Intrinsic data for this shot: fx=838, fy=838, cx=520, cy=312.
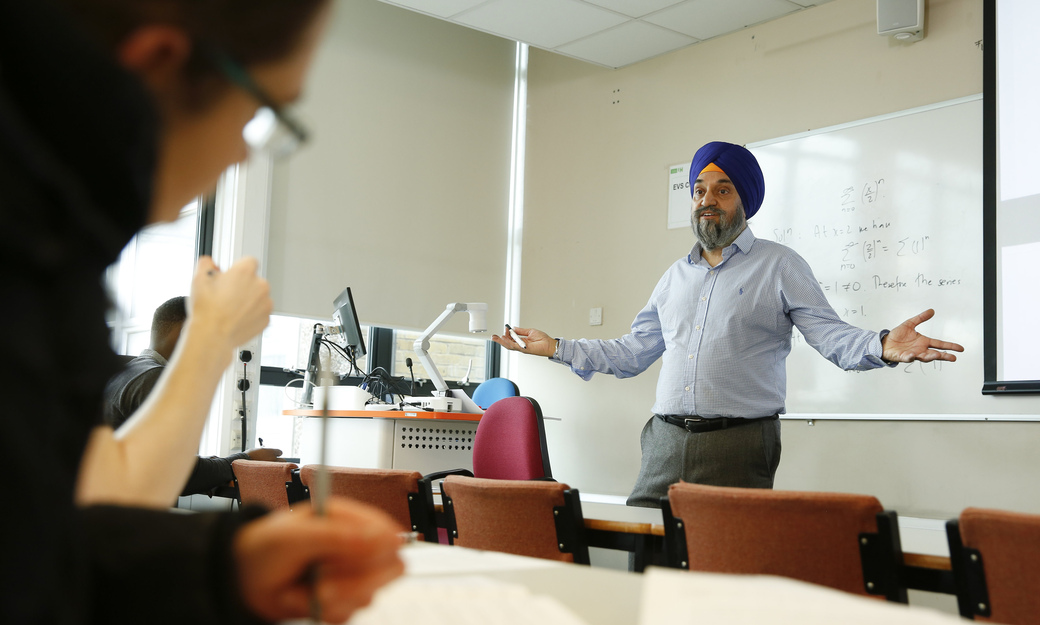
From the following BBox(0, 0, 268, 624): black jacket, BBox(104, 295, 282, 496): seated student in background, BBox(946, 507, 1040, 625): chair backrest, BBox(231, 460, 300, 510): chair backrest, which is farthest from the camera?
BBox(104, 295, 282, 496): seated student in background

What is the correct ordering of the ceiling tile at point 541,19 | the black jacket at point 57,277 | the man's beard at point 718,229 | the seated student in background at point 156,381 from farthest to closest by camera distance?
the ceiling tile at point 541,19 → the man's beard at point 718,229 → the seated student in background at point 156,381 → the black jacket at point 57,277

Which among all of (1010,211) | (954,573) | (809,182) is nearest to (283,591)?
(954,573)

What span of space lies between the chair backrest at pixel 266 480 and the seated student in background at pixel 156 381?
0.18 metres

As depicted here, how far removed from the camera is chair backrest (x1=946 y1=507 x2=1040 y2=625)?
52.9 inches

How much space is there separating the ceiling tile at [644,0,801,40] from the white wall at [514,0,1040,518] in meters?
0.08

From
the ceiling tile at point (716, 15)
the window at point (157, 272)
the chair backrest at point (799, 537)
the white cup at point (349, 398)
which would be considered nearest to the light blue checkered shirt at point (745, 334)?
the chair backrest at point (799, 537)

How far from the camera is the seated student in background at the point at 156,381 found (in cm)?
284

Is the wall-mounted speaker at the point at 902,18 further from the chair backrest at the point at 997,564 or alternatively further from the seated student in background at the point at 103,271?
the seated student in background at the point at 103,271

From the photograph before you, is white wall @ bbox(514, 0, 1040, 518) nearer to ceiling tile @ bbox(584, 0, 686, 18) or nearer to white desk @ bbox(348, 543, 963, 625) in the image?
ceiling tile @ bbox(584, 0, 686, 18)

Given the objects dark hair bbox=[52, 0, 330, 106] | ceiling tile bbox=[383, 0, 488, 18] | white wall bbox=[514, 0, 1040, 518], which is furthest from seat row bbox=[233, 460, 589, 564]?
ceiling tile bbox=[383, 0, 488, 18]

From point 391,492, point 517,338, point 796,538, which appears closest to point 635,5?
point 517,338

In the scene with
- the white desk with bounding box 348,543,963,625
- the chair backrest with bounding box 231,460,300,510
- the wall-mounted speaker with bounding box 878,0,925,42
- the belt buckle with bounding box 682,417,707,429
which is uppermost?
the wall-mounted speaker with bounding box 878,0,925,42

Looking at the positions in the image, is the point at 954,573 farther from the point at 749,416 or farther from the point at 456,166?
the point at 456,166

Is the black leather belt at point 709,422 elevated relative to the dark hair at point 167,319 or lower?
lower
